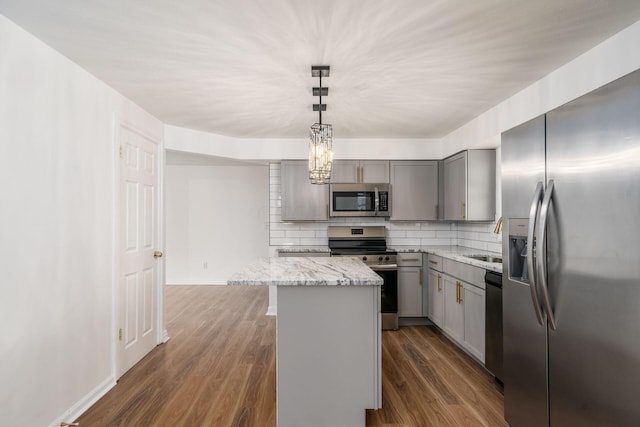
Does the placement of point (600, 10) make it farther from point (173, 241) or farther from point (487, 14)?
point (173, 241)

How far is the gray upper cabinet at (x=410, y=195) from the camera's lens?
444cm

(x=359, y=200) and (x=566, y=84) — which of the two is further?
(x=359, y=200)

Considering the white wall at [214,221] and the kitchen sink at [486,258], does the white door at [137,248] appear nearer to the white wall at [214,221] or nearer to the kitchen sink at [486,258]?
the white wall at [214,221]

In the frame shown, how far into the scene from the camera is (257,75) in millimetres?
2449

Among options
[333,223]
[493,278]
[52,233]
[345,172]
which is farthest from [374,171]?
[52,233]

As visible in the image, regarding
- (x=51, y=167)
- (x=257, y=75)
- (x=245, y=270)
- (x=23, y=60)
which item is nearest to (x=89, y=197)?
(x=51, y=167)

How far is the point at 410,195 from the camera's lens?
14.6ft

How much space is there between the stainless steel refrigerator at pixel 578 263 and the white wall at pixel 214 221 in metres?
5.08

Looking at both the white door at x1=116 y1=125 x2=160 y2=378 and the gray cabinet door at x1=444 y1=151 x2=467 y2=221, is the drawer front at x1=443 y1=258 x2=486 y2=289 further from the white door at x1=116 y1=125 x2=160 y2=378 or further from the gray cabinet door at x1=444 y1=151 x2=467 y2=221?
the white door at x1=116 y1=125 x2=160 y2=378

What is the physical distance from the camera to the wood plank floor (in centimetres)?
225

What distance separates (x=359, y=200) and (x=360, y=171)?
375 mm

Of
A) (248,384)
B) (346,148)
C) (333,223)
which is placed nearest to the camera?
(248,384)

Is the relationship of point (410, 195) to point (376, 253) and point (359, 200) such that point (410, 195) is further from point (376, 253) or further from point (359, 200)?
Result: point (376, 253)

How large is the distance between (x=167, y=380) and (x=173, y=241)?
13.3ft
